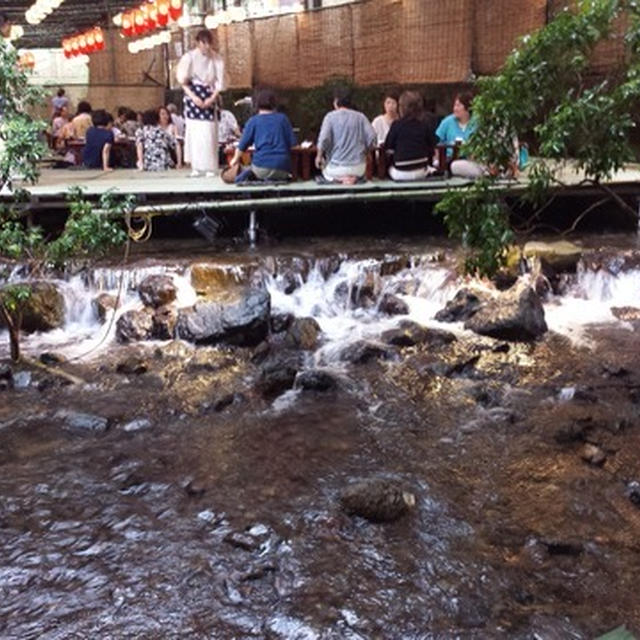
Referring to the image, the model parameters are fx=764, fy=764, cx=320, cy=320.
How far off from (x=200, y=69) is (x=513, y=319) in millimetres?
6588

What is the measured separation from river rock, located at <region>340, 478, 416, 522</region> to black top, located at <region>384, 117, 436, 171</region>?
313 inches

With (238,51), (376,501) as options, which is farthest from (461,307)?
(238,51)

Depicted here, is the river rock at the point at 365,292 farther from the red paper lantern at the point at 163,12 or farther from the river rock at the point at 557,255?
the red paper lantern at the point at 163,12

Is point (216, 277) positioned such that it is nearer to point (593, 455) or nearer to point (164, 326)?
point (164, 326)

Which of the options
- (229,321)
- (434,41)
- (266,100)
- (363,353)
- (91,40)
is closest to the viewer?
(363,353)

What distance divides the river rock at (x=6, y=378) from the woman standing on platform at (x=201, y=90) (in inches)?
235

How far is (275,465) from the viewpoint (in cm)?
653

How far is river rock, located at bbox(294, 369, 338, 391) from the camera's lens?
8141mm

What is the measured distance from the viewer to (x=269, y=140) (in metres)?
12.2

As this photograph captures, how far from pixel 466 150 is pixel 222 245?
7.19 meters

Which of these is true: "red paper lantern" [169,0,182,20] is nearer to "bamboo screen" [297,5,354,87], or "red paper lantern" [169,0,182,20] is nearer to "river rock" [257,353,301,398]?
"bamboo screen" [297,5,354,87]

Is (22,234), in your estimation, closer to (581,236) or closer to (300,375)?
(300,375)

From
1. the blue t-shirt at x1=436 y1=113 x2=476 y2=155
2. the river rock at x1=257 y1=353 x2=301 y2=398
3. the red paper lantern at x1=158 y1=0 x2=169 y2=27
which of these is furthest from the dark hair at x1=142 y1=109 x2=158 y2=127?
the river rock at x1=257 y1=353 x2=301 y2=398

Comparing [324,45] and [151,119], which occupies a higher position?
[324,45]
